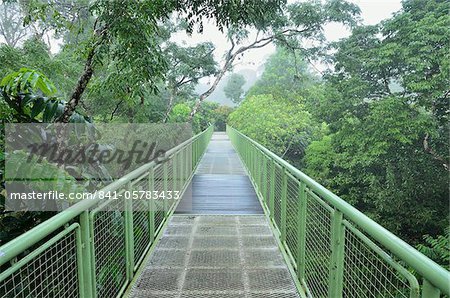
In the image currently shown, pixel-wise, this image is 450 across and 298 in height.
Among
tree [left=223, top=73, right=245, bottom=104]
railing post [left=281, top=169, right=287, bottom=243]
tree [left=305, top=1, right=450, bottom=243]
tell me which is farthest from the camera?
tree [left=223, top=73, right=245, bottom=104]

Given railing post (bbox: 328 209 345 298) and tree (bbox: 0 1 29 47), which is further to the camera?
tree (bbox: 0 1 29 47)

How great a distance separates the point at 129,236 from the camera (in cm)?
308

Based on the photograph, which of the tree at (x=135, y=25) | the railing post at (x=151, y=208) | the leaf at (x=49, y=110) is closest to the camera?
the leaf at (x=49, y=110)

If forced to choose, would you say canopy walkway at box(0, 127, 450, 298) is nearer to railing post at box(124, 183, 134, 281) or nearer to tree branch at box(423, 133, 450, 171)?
railing post at box(124, 183, 134, 281)

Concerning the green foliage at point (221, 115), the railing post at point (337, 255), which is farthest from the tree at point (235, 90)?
the railing post at point (337, 255)

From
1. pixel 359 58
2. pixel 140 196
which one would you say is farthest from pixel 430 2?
pixel 140 196

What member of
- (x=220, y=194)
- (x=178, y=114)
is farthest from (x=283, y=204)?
(x=178, y=114)

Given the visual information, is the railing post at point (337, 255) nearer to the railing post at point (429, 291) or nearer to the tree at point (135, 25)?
the railing post at point (429, 291)

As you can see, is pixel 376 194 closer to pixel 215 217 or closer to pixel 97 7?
pixel 215 217

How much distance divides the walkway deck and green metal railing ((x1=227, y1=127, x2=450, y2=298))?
267mm

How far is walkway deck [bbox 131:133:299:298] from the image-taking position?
119 inches

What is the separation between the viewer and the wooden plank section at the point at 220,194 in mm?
6098

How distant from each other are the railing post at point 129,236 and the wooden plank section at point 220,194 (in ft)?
8.41

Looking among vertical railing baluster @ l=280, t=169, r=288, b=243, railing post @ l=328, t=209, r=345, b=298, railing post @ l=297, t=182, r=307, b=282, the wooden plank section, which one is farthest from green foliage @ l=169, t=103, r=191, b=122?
railing post @ l=328, t=209, r=345, b=298
